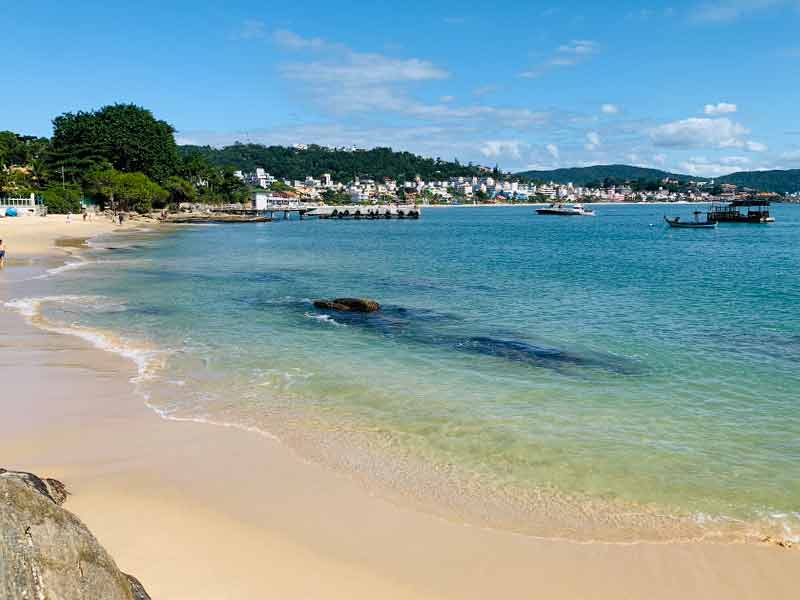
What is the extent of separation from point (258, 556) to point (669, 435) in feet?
23.3

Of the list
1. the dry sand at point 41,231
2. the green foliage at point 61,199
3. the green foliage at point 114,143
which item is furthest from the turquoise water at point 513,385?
the green foliage at point 114,143

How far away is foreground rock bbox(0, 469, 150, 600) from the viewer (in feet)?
11.6

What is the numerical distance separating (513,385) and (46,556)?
10288mm

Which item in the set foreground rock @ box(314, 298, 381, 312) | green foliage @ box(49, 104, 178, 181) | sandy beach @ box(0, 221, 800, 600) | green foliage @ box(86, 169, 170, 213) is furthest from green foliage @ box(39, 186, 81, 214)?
sandy beach @ box(0, 221, 800, 600)

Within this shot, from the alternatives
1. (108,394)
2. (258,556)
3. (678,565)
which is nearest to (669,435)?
(678,565)

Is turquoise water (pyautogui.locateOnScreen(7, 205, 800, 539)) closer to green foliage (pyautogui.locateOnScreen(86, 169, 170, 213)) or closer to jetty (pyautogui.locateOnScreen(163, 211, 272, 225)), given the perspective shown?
green foliage (pyautogui.locateOnScreen(86, 169, 170, 213))

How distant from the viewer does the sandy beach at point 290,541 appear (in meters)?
5.92

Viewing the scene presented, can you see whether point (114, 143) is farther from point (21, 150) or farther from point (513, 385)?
point (513, 385)

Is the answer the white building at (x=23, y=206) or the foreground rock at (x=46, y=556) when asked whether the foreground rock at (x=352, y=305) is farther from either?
the white building at (x=23, y=206)

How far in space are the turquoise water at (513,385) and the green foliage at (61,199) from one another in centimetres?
6150

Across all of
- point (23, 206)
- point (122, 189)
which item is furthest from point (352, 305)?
point (122, 189)

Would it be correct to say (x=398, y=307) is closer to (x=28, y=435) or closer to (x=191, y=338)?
(x=191, y=338)

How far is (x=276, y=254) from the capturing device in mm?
49688

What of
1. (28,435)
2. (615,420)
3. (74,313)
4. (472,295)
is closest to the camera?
(28,435)
